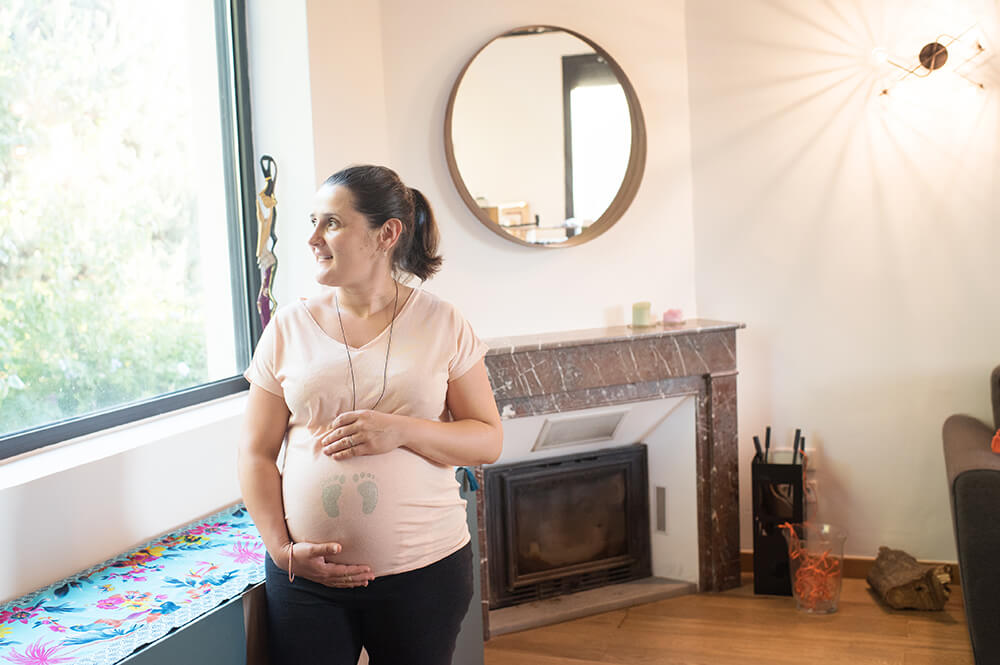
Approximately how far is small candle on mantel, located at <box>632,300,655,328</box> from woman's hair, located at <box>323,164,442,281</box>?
57.1 inches

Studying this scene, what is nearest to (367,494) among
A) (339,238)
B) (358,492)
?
(358,492)

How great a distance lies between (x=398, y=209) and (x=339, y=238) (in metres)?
0.13

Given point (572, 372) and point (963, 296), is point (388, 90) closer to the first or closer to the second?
point (572, 372)

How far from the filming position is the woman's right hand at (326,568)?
1505 mm

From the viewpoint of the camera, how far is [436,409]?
162cm

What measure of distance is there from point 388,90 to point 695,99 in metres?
1.14

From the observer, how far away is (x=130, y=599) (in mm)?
1618

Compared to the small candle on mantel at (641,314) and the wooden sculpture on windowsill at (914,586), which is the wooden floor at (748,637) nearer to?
the wooden sculpture on windowsill at (914,586)

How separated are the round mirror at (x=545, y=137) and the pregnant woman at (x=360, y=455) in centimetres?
131

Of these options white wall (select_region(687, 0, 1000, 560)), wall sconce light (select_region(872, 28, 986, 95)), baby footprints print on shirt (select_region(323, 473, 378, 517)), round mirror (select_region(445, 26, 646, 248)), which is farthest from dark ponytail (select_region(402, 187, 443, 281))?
wall sconce light (select_region(872, 28, 986, 95))

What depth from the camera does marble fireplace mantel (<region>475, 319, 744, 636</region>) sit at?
286 cm

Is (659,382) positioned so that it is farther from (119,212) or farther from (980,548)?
(119,212)

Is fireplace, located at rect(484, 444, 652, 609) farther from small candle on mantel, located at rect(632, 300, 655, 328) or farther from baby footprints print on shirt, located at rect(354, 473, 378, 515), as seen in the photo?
baby footprints print on shirt, located at rect(354, 473, 378, 515)

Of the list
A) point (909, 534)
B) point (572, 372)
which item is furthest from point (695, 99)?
point (909, 534)
